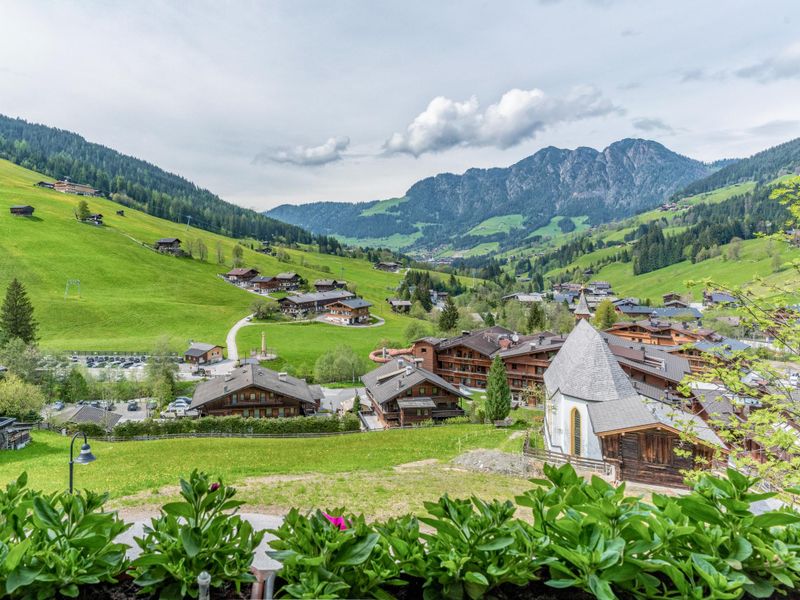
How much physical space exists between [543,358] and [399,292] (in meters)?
98.2

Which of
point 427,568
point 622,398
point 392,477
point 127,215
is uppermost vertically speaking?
point 127,215

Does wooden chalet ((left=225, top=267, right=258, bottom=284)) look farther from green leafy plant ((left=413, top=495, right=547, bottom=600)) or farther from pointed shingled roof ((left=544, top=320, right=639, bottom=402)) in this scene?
green leafy plant ((left=413, top=495, right=547, bottom=600))

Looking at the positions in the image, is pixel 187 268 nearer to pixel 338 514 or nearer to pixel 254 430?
pixel 254 430

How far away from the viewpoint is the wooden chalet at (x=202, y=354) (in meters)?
77.1

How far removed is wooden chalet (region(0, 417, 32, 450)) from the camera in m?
31.9

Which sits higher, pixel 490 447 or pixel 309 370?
pixel 490 447

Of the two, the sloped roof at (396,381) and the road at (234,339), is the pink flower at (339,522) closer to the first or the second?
the sloped roof at (396,381)

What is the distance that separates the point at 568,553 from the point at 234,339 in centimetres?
9524

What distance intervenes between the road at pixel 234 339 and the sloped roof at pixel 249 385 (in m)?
26.7

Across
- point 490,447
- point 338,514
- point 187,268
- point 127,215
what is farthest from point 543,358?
point 127,215

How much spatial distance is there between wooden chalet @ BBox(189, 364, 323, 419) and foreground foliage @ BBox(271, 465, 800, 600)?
51.5 metres

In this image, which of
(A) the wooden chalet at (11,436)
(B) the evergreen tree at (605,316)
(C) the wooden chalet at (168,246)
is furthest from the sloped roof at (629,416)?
(C) the wooden chalet at (168,246)

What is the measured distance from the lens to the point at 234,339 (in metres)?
90.8

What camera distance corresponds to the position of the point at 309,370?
7844 centimetres
